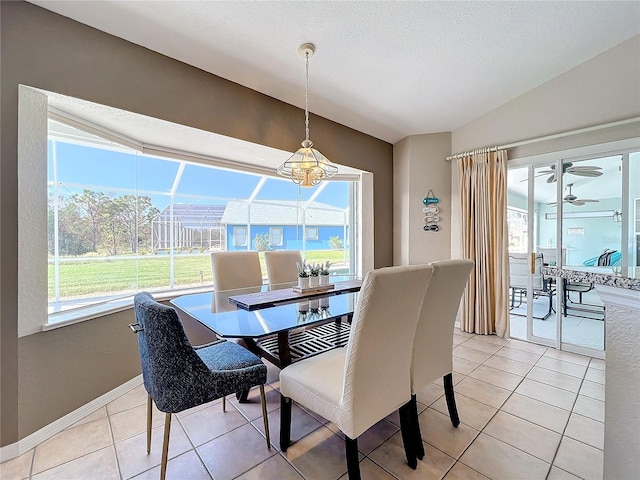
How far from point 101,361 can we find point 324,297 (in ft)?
5.77

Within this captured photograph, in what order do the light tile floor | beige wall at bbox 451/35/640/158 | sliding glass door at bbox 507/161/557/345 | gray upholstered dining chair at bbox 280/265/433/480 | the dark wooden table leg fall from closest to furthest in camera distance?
gray upholstered dining chair at bbox 280/265/433/480, the light tile floor, the dark wooden table leg, beige wall at bbox 451/35/640/158, sliding glass door at bbox 507/161/557/345

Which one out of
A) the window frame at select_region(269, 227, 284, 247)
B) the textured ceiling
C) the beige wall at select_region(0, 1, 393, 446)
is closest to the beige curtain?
the textured ceiling

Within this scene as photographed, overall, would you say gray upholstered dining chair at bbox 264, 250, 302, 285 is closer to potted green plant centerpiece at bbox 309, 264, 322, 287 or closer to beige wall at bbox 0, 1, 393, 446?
potted green plant centerpiece at bbox 309, 264, 322, 287

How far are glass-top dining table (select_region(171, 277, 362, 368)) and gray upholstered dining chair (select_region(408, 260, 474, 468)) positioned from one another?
1.69 feet

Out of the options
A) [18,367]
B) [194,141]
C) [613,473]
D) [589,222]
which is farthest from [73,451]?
[589,222]

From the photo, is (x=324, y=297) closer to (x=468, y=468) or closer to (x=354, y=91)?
(x=468, y=468)

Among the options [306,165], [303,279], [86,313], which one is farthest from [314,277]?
[86,313]

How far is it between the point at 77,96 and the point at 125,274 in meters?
1.57

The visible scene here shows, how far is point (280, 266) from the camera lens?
9.97 ft

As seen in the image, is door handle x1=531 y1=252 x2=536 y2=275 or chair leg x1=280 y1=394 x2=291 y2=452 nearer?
chair leg x1=280 y1=394 x2=291 y2=452

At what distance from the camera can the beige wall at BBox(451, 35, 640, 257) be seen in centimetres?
262

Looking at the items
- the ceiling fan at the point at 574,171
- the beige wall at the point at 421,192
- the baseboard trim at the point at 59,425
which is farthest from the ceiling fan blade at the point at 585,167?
the baseboard trim at the point at 59,425

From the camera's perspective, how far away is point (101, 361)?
2.18 m

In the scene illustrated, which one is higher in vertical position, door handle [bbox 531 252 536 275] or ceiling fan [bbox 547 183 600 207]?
ceiling fan [bbox 547 183 600 207]
